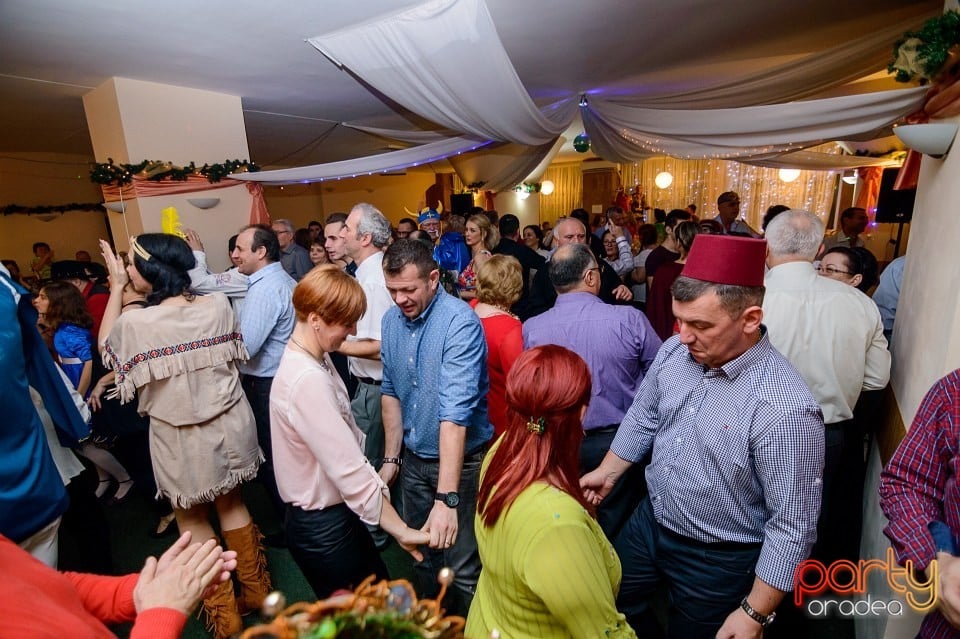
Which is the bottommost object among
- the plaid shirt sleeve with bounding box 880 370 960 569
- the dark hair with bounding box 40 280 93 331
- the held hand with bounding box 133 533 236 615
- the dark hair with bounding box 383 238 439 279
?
the held hand with bounding box 133 533 236 615

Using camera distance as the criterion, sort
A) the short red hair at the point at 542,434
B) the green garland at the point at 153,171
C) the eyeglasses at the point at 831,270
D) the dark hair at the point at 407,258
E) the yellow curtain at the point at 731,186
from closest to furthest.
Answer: the short red hair at the point at 542,434 < the dark hair at the point at 407,258 < the eyeglasses at the point at 831,270 < the green garland at the point at 153,171 < the yellow curtain at the point at 731,186

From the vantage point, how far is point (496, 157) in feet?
19.6

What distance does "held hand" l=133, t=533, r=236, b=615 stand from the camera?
0.94 metres

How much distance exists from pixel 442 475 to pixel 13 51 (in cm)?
436

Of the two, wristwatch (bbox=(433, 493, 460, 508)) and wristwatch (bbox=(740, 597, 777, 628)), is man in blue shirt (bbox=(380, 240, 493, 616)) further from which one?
wristwatch (bbox=(740, 597, 777, 628))

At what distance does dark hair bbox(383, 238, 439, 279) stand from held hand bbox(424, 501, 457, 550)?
0.84m

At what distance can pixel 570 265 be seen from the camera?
2158 millimetres

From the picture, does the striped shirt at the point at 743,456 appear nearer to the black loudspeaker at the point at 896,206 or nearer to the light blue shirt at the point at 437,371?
the light blue shirt at the point at 437,371

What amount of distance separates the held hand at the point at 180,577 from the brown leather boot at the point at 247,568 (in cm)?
128

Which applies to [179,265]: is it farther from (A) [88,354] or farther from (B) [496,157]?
A: (B) [496,157]

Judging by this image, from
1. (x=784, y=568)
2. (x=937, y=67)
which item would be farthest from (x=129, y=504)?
(x=937, y=67)

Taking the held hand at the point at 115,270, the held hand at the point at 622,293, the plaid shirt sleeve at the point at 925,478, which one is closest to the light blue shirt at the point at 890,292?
the held hand at the point at 622,293

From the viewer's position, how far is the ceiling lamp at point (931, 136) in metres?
1.54

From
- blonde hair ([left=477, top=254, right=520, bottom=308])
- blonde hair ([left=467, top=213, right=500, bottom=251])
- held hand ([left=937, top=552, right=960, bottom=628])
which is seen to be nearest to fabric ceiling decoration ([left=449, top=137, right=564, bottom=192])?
blonde hair ([left=467, top=213, right=500, bottom=251])
